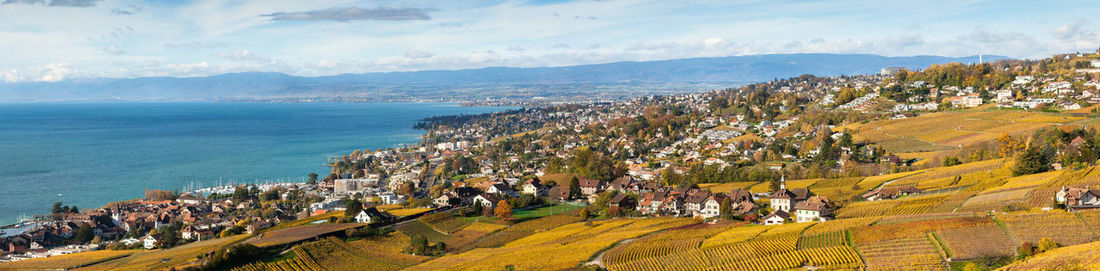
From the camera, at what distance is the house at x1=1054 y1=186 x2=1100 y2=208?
74.7ft

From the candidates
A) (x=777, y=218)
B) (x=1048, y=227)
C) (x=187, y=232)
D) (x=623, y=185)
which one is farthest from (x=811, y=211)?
(x=187, y=232)

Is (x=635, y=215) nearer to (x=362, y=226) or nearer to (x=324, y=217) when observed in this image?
(x=362, y=226)

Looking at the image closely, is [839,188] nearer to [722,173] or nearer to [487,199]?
[722,173]

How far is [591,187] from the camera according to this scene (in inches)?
1614

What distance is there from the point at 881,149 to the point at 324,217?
3303cm

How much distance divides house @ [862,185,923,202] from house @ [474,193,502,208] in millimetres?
16884

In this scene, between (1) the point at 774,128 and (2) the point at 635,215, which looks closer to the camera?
(2) the point at 635,215

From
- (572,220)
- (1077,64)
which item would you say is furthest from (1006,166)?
(1077,64)

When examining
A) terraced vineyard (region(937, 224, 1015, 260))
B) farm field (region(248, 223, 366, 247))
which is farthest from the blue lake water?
terraced vineyard (region(937, 224, 1015, 260))

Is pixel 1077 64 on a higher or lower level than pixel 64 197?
higher

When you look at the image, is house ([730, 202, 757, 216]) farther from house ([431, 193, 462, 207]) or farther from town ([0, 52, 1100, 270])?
house ([431, 193, 462, 207])

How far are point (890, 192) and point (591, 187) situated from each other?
15.6 meters

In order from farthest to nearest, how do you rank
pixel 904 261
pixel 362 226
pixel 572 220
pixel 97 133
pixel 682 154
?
pixel 97 133 → pixel 682 154 → pixel 572 220 → pixel 362 226 → pixel 904 261

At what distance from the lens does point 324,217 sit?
32.9 m
